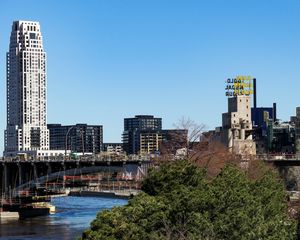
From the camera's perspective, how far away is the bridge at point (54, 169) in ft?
390

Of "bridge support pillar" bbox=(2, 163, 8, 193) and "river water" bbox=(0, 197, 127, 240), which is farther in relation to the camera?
"bridge support pillar" bbox=(2, 163, 8, 193)

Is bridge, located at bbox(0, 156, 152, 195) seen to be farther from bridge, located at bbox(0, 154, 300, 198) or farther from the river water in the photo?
the river water

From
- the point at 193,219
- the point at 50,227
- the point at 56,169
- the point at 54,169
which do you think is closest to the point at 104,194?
the point at 54,169

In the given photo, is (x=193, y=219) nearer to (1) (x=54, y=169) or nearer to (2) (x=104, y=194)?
(1) (x=54, y=169)

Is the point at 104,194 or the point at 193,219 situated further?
the point at 104,194

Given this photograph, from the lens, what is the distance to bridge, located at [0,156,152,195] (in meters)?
119

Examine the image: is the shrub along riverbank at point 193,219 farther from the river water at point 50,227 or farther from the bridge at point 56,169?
the bridge at point 56,169

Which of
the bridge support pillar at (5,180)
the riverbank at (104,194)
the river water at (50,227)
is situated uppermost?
the bridge support pillar at (5,180)

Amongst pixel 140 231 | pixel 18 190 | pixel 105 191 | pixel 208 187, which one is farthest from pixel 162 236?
pixel 105 191

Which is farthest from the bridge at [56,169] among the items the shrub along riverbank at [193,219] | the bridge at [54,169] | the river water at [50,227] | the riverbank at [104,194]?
the shrub along riverbank at [193,219]

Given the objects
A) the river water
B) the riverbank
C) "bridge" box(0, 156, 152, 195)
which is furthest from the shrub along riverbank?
the riverbank

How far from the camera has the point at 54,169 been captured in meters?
123

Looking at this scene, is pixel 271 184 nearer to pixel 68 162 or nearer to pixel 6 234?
pixel 6 234

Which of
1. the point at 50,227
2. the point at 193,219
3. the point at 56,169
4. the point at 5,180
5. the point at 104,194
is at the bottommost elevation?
the point at 50,227
